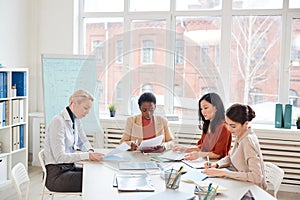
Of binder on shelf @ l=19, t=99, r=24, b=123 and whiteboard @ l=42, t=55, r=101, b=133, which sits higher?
whiteboard @ l=42, t=55, r=101, b=133

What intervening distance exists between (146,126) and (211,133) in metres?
0.61

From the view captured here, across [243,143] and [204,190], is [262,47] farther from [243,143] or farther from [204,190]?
[204,190]

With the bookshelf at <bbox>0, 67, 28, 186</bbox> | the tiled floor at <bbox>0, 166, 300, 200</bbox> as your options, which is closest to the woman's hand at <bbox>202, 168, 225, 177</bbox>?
the tiled floor at <bbox>0, 166, 300, 200</bbox>

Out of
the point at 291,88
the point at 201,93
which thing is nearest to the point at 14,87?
the point at 201,93

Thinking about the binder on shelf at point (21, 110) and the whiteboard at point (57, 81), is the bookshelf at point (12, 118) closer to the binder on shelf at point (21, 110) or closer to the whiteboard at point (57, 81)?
the binder on shelf at point (21, 110)

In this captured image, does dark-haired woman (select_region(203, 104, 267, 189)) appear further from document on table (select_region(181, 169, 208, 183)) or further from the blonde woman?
the blonde woman

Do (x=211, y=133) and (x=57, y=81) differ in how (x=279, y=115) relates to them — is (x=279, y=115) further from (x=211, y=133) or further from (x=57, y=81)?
(x=57, y=81)

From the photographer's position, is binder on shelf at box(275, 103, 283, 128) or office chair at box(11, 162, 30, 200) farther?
binder on shelf at box(275, 103, 283, 128)

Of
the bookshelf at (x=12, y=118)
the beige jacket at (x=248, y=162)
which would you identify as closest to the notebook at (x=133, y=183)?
the beige jacket at (x=248, y=162)

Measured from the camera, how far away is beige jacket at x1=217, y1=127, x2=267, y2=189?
2.10 metres

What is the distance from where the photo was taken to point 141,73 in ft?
8.32

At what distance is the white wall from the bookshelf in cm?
49

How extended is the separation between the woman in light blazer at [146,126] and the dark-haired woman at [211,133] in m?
0.17

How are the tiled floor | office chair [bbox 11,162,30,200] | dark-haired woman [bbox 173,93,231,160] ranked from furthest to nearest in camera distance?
the tiled floor < dark-haired woman [bbox 173,93,231,160] < office chair [bbox 11,162,30,200]
